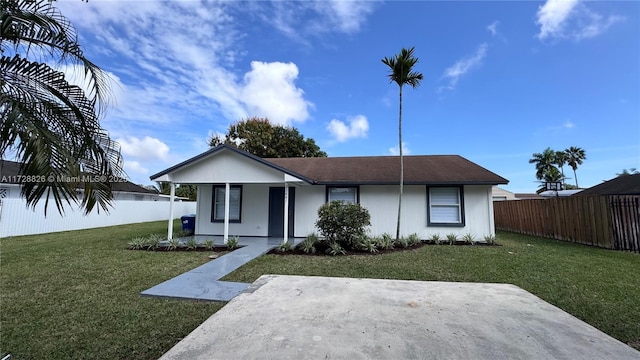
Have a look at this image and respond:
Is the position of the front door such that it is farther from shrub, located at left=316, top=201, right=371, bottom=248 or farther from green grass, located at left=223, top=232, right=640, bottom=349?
green grass, located at left=223, top=232, right=640, bottom=349

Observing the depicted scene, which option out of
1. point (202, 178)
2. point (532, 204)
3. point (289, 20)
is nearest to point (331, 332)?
point (202, 178)

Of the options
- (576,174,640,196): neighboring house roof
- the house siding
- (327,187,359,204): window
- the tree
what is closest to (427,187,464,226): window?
the house siding

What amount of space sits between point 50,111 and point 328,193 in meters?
9.71

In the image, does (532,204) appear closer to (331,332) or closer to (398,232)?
(398,232)


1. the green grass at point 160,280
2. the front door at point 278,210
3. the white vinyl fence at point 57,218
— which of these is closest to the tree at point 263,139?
the white vinyl fence at point 57,218

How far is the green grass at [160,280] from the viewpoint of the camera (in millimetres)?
3689

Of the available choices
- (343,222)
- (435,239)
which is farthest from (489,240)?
(343,222)

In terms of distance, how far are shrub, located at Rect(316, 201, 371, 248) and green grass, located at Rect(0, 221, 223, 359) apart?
12.4 feet

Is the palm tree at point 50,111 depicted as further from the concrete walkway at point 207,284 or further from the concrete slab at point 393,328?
the concrete walkway at point 207,284

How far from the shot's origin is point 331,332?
329cm

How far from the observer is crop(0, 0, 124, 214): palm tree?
114 inches

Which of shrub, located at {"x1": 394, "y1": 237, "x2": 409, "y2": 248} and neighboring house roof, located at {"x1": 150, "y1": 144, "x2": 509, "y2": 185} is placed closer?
shrub, located at {"x1": 394, "y1": 237, "x2": 409, "y2": 248}

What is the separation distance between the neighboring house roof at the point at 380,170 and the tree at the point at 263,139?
1304 cm

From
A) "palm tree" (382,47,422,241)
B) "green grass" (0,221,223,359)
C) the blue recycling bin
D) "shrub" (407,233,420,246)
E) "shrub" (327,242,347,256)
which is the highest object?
"palm tree" (382,47,422,241)
